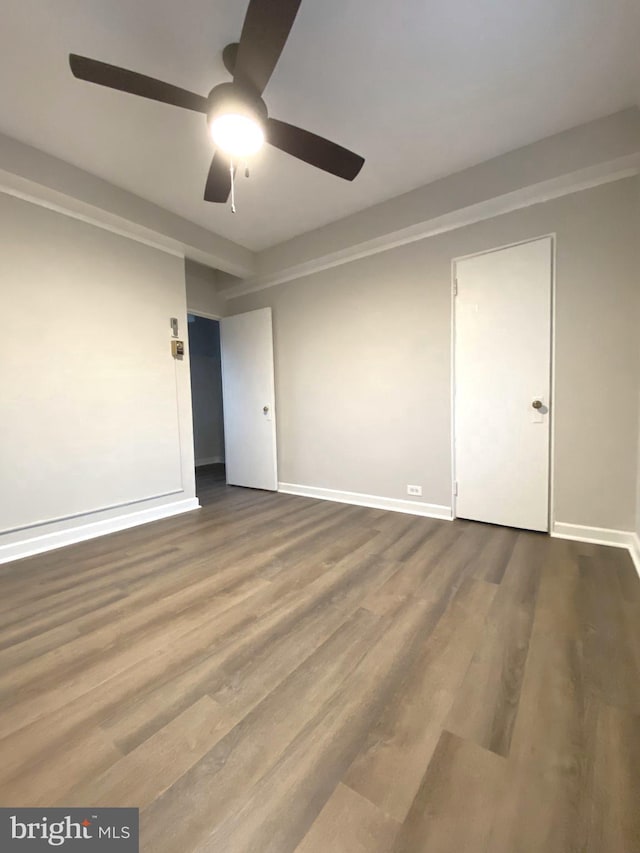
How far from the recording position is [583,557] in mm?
2258

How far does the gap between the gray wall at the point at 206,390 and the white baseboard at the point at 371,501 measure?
2.71 metres

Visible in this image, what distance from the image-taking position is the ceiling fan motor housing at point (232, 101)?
5.17 feet

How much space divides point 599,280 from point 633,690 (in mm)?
2384

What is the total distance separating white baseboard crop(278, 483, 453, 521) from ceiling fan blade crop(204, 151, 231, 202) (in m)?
2.76

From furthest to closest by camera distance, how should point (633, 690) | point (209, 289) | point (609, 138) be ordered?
1. point (209, 289)
2. point (609, 138)
3. point (633, 690)

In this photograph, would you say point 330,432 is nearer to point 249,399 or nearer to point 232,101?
point 249,399

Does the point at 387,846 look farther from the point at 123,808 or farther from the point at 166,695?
the point at 166,695

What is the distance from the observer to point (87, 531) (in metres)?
2.84

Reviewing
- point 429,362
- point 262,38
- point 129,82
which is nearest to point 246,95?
point 262,38

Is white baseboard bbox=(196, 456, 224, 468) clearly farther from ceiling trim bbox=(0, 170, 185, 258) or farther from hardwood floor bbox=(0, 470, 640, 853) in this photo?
hardwood floor bbox=(0, 470, 640, 853)

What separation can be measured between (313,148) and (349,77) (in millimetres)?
502

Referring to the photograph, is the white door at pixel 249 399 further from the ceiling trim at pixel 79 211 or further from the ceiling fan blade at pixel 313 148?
the ceiling fan blade at pixel 313 148

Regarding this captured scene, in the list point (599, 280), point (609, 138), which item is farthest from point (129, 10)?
point (599, 280)

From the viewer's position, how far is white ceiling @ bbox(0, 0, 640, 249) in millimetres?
1589
